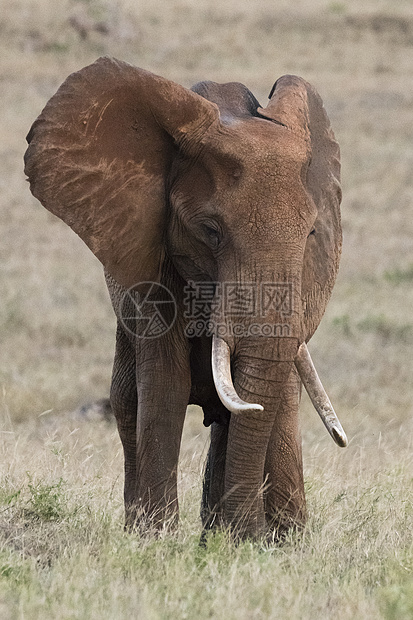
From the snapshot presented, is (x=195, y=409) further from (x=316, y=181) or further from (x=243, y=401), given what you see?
(x=243, y=401)

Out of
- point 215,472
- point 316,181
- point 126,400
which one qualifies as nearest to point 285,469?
point 215,472

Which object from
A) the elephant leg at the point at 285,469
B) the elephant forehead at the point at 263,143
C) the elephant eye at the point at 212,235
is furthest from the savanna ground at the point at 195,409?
the elephant forehead at the point at 263,143

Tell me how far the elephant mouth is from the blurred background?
2615 millimetres

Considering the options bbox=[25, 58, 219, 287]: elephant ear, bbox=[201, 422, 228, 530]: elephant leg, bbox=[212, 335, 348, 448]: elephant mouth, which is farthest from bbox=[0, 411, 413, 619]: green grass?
bbox=[25, 58, 219, 287]: elephant ear

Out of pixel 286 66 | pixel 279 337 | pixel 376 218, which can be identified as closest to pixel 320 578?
pixel 279 337

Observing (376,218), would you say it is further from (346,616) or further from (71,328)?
(346,616)

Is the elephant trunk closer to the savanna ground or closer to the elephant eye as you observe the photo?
the savanna ground

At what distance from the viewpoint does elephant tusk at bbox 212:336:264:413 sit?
463 centimetres

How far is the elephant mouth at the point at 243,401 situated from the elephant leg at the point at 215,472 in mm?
842

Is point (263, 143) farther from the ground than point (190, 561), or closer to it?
farther from the ground

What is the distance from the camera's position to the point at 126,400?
6.43 m

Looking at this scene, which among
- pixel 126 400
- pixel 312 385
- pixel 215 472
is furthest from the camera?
pixel 126 400

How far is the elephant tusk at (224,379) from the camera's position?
15.2 feet

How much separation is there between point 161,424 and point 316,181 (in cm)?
149
